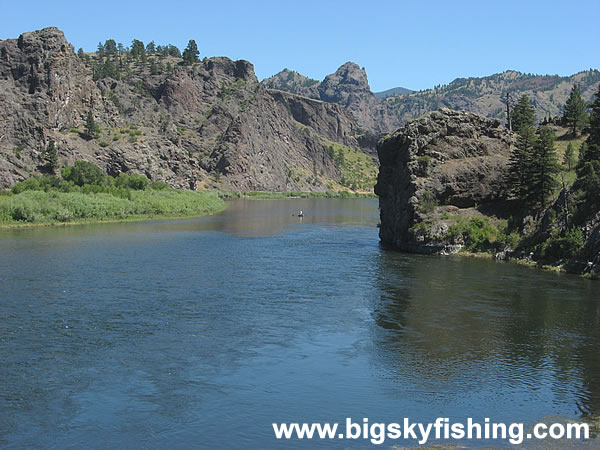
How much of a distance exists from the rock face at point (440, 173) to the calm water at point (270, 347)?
10.8 metres

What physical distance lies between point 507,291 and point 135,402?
33.0 metres

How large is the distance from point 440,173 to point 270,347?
45.8 meters

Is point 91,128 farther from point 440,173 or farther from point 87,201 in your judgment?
point 440,173

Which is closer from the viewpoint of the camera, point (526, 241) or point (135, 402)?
point (135, 402)

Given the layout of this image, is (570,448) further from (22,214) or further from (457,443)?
(22,214)

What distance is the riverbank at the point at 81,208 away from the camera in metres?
93.2

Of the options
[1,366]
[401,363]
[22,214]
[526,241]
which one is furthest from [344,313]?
[22,214]

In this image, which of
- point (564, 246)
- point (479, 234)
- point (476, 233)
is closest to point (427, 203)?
point (476, 233)

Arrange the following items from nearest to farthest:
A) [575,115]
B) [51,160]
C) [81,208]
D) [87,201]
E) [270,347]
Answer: [270,347], [575,115], [81,208], [87,201], [51,160]

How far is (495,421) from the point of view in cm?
2250

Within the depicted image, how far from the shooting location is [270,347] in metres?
31.9

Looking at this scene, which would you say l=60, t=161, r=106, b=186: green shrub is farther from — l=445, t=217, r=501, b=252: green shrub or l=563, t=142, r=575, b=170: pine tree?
l=563, t=142, r=575, b=170: pine tree

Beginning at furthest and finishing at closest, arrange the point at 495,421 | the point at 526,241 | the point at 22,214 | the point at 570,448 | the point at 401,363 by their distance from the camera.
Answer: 1. the point at 22,214
2. the point at 526,241
3. the point at 401,363
4. the point at 495,421
5. the point at 570,448

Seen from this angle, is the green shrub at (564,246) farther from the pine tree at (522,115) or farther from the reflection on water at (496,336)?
the pine tree at (522,115)
